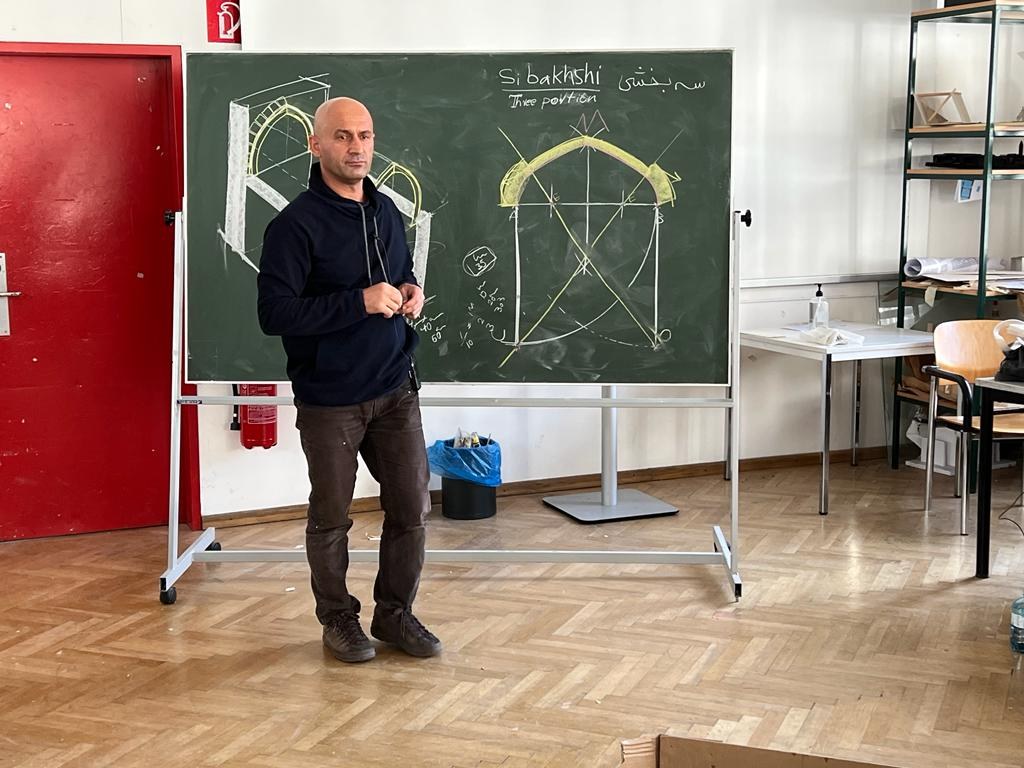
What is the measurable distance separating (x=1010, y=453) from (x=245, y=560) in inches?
162

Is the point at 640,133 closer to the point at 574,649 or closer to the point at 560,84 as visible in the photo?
the point at 560,84

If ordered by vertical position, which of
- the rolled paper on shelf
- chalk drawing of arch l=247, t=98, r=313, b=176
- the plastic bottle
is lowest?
the plastic bottle

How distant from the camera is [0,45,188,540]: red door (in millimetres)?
4949

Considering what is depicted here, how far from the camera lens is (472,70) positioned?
14.4 ft

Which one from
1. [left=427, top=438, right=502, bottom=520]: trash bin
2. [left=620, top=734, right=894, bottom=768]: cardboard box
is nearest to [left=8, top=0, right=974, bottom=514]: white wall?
[left=427, top=438, right=502, bottom=520]: trash bin

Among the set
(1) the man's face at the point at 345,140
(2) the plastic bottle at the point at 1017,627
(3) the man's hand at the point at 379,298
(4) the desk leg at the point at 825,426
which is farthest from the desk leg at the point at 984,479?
(1) the man's face at the point at 345,140

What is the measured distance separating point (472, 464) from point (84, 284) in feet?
5.96

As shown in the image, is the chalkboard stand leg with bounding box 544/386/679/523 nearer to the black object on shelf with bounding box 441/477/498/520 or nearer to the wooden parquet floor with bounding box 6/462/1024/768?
the wooden parquet floor with bounding box 6/462/1024/768

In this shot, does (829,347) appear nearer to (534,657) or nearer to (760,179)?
(760,179)

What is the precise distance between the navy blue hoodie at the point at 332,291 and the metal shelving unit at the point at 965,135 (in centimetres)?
343

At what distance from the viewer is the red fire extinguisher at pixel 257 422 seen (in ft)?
16.9

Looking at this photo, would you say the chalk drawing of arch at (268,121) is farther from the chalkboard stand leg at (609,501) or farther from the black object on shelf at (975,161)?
the black object on shelf at (975,161)

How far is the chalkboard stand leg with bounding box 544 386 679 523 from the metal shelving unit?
5.22 ft

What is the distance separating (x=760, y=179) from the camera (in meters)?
6.16
